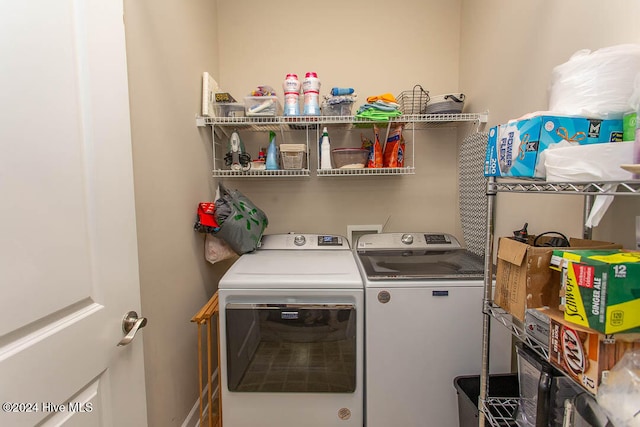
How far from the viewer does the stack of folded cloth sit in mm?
1786

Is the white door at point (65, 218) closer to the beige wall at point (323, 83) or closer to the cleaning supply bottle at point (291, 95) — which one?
the beige wall at point (323, 83)

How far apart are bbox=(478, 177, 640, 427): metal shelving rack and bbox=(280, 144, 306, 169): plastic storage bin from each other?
Answer: 1.20 meters

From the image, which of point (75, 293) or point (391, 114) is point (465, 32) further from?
point (75, 293)

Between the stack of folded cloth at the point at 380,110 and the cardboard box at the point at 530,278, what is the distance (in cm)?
112

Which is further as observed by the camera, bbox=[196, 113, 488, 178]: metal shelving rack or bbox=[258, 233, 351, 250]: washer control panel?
bbox=[258, 233, 351, 250]: washer control panel

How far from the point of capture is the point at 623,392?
0.59 meters

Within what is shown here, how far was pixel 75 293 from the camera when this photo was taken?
0.71 m

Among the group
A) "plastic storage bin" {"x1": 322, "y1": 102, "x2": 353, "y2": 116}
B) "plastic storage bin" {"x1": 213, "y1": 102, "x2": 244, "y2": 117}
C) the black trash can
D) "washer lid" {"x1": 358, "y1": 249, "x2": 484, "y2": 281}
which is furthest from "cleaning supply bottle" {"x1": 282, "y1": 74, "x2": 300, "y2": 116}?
the black trash can

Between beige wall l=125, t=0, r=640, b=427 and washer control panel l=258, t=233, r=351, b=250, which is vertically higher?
beige wall l=125, t=0, r=640, b=427

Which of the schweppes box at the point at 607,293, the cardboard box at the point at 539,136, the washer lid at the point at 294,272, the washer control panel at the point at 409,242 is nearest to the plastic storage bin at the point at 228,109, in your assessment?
the washer lid at the point at 294,272

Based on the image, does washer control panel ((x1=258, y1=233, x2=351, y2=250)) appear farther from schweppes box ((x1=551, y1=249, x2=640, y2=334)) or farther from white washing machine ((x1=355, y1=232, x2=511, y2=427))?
schweppes box ((x1=551, y1=249, x2=640, y2=334))

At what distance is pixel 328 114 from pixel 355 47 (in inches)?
26.1

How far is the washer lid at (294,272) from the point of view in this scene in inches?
55.1

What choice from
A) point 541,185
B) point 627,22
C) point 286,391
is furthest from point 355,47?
point 286,391
